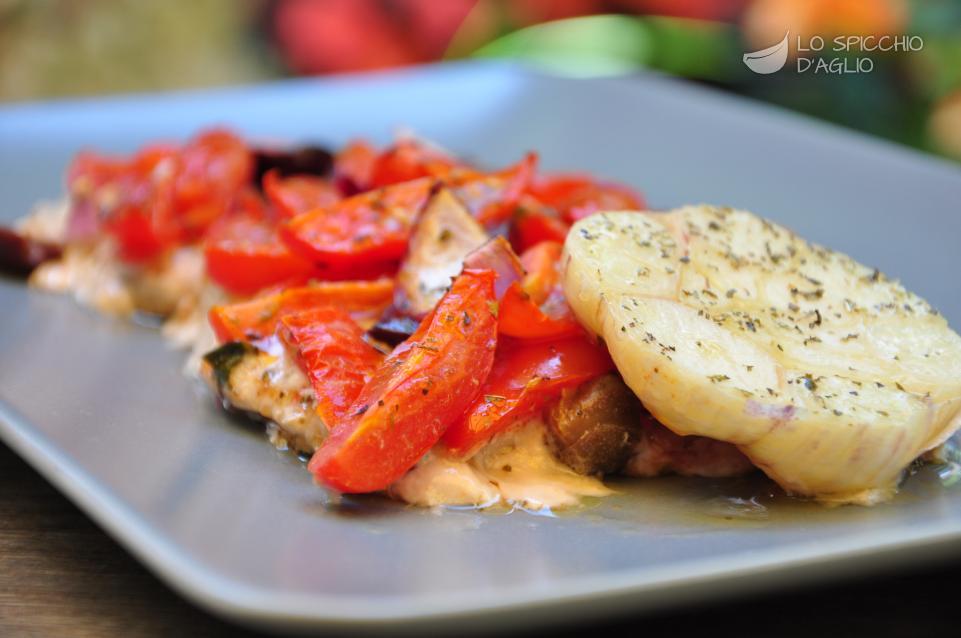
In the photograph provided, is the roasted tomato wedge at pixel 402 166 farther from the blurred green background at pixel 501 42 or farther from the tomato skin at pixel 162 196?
the blurred green background at pixel 501 42

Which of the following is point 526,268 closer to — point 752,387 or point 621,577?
point 752,387

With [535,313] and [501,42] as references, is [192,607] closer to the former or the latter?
[535,313]

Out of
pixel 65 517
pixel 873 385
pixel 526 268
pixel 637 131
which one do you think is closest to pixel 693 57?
pixel 637 131

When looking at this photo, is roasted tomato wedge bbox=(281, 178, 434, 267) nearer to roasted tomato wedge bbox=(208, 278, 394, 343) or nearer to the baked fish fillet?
roasted tomato wedge bbox=(208, 278, 394, 343)

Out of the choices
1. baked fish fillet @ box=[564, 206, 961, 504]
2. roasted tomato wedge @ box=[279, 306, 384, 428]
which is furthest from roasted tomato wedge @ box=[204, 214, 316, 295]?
baked fish fillet @ box=[564, 206, 961, 504]

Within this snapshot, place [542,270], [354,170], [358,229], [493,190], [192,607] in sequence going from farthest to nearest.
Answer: [354,170]
[493,190]
[358,229]
[542,270]
[192,607]

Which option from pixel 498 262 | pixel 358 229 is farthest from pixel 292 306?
pixel 498 262

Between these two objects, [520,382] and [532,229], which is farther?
[532,229]

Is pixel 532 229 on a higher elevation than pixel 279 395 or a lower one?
higher
